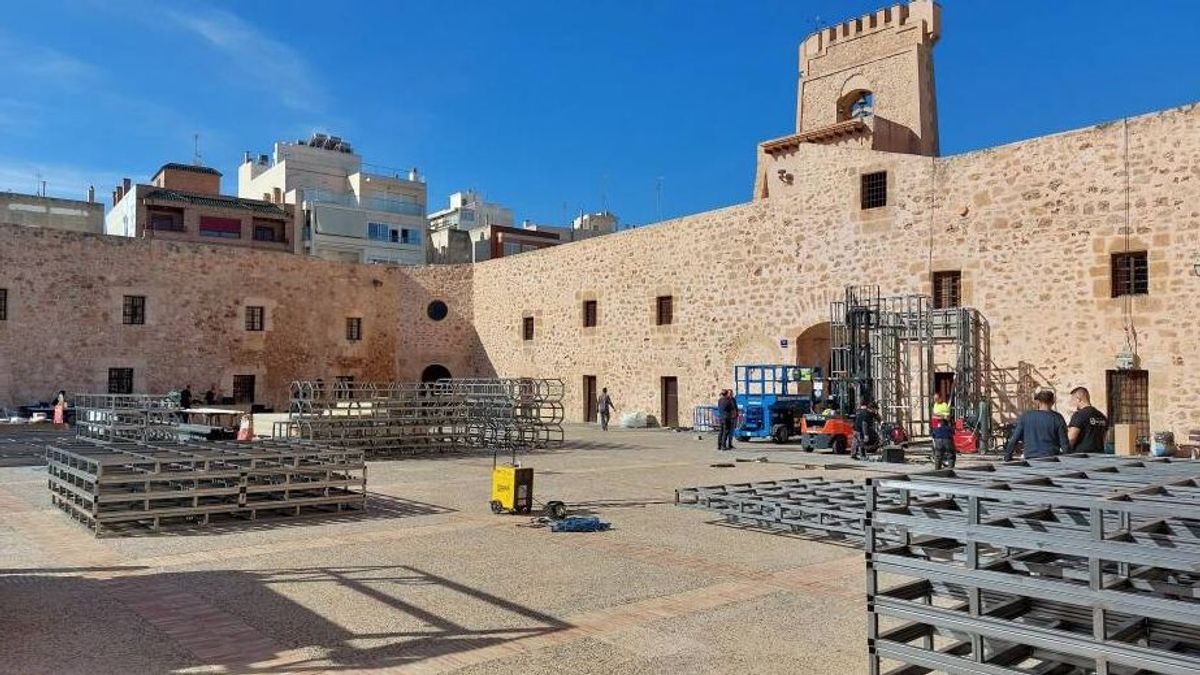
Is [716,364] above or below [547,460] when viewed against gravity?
above

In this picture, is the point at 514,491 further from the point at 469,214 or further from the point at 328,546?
the point at 469,214

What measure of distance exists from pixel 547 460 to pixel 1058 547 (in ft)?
44.3

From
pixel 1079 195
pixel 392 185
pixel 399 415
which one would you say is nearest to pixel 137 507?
pixel 399 415

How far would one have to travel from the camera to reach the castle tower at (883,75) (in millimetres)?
26266

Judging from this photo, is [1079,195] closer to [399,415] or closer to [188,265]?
[399,415]

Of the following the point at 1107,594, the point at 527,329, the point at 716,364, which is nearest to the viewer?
the point at 1107,594

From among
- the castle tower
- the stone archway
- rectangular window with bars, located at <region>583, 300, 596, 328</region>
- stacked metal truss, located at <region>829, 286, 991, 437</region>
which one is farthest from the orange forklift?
rectangular window with bars, located at <region>583, 300, 596, 328</region>

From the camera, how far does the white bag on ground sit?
85.9 ft

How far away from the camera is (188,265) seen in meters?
28.7

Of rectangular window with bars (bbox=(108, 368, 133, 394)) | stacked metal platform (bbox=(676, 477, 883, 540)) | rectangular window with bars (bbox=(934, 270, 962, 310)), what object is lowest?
stacked metal platform (bbox=(676, 477, 883, 540))

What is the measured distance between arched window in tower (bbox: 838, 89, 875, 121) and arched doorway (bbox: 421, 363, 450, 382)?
1703 cm

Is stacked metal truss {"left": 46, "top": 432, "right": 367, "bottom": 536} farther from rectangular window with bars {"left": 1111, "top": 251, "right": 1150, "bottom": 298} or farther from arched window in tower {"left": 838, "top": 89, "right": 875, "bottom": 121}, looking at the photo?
arched window in tower {"left": 838, "top": 89, "right": 875, "bottom": 121}

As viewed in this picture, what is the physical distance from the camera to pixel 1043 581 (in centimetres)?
350

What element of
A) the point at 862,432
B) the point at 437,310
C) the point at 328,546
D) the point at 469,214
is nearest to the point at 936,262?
the point at 862,432
